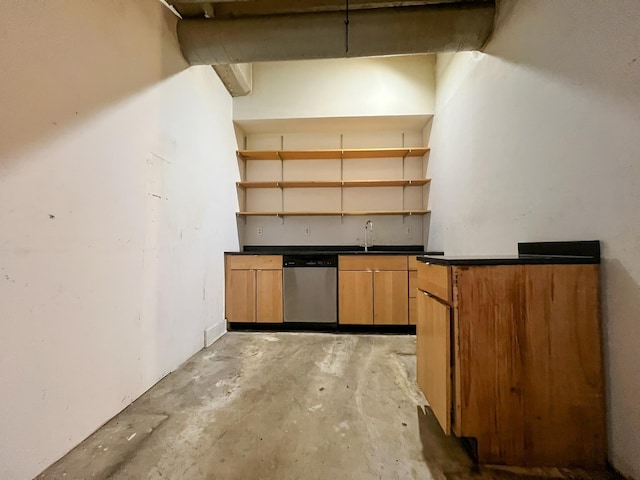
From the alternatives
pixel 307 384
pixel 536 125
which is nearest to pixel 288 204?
pixel 307 384

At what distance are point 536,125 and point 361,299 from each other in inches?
84.0

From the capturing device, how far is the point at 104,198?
4.96 ft

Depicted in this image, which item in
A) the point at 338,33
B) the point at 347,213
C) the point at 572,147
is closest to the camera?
the point at 572,147

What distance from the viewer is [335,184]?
379 centimetres

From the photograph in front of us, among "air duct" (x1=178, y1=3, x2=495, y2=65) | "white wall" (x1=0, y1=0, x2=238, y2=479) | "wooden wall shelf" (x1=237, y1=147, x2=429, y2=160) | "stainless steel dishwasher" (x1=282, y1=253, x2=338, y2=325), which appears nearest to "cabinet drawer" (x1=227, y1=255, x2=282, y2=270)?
"stainless steel dishwasher" (x1=282, y1=253, x2=338, y2=325)

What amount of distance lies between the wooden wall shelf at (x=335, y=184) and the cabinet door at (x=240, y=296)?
1141mm

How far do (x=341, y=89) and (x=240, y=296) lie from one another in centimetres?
261

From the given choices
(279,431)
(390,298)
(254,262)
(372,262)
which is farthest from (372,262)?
(279,431)

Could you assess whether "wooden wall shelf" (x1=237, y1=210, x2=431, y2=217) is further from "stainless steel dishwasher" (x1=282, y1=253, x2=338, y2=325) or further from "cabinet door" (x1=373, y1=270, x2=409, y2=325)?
"cabinet door" (x1=373, y1=270, x2=409, y2=325)

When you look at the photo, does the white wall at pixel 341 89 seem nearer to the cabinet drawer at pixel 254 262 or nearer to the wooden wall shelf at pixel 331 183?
the wooden wall shelf at pixel 331 183

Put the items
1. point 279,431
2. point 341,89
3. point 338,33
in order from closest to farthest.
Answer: point 279,431 < point 338,33 < point 341,89

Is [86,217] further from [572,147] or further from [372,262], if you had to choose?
[372,262]

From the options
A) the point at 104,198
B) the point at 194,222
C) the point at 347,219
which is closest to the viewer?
the point at 104,198

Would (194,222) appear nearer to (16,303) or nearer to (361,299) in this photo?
(16,303)
